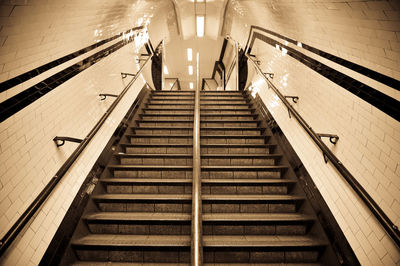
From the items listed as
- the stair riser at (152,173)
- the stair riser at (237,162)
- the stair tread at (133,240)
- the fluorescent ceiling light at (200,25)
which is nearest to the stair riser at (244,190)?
the stair riser at (152,173)

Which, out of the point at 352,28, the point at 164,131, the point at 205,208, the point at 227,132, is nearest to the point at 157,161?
the point at 164,131

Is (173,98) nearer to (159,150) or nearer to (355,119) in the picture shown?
(159,150)

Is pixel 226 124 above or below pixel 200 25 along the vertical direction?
below

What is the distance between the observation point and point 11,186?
5.16 feet

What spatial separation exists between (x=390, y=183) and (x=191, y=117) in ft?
10.8

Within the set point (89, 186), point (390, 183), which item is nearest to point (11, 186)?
point (89, 186)

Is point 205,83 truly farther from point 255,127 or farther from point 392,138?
point 392,138

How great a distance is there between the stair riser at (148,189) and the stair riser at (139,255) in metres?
0.73

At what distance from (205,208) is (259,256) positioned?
72 centimetres

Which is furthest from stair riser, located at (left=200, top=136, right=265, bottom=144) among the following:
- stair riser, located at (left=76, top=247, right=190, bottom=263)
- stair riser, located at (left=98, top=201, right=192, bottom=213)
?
stair riser, located at (left=76, top=247, right=190, bottom=263)

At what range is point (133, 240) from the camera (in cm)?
204

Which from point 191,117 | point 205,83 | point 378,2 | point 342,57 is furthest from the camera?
point 205,83

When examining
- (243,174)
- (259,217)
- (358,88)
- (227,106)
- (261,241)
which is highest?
(358,88)

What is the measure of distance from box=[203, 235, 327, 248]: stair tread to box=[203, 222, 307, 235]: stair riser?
5 cm
